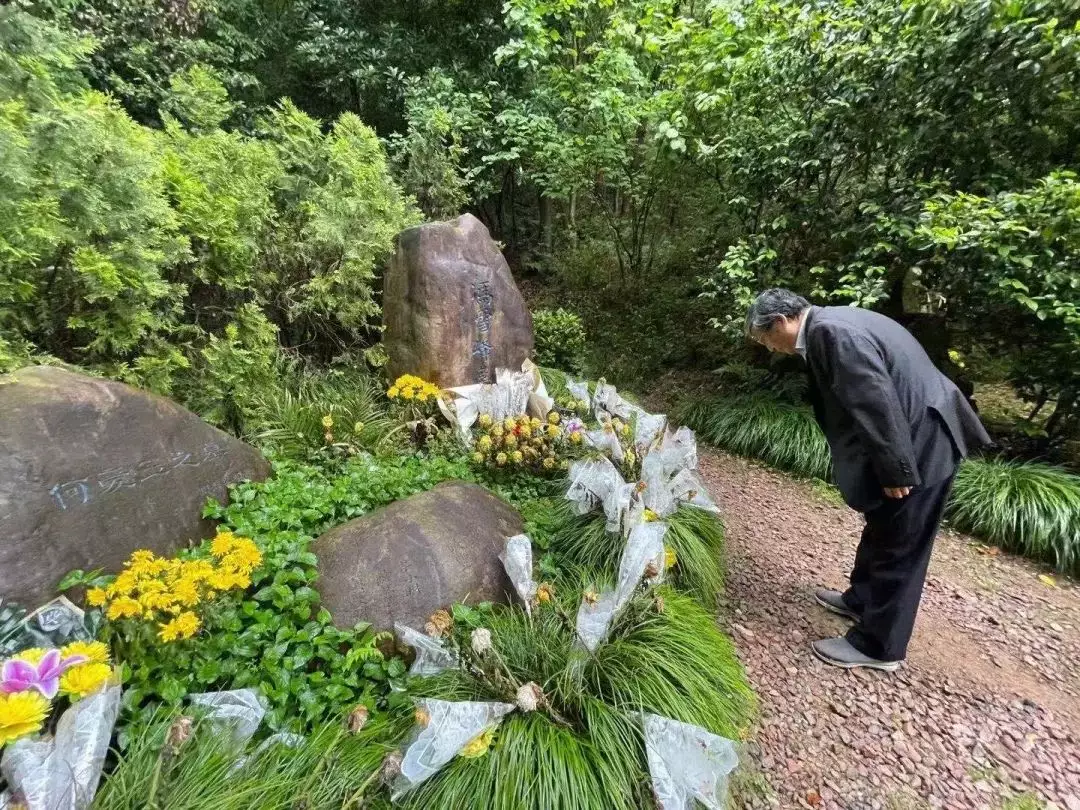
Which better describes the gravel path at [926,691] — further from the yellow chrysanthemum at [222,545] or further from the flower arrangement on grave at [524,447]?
the yellow chrysanthemum at [222,545]

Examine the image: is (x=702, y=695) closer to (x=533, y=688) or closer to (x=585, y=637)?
(x=585, y=637)

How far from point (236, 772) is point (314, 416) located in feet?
8.13

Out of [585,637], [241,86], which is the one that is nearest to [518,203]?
[241,86]

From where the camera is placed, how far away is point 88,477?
6.54 ft

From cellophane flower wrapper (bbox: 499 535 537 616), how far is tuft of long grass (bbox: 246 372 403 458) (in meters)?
1.64

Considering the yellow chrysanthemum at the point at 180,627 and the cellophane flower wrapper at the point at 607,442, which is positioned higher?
the cellophane flower wrapper at the point at 607,442

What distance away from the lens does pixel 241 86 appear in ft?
21.1

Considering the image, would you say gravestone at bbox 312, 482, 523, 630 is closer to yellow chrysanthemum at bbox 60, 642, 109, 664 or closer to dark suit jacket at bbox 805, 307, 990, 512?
yellow chrysanthemum at bbox 60, 642, 109, 664

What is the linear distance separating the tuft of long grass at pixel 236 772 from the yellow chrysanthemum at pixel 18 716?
0.29 metres

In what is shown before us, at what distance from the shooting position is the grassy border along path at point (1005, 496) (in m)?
3.28

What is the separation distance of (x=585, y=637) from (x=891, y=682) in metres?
1.52

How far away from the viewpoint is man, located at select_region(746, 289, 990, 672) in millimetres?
1993

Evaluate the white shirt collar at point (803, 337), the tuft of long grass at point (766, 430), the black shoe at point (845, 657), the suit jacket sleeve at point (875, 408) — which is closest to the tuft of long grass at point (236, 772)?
the black shoe at point (845, 657)

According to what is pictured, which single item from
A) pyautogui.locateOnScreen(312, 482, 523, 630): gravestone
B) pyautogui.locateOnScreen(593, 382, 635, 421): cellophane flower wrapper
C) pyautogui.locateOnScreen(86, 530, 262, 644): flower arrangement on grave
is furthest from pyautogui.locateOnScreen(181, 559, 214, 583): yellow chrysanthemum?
pyautogui.locateOnScreen(593, 382, 635, 421): cellophane flower wrapper
